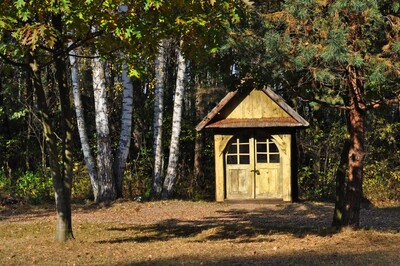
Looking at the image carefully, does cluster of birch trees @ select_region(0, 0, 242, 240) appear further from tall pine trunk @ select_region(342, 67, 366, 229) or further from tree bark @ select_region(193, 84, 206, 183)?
tree bark @ select_region(193, 84, 206, 183)

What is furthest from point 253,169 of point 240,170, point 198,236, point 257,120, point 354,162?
point 354,162

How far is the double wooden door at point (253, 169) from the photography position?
787 inches

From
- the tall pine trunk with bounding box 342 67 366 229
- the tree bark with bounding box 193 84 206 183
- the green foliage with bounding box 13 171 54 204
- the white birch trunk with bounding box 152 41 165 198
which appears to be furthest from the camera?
the tree bark with bounding box 193 84 206 183

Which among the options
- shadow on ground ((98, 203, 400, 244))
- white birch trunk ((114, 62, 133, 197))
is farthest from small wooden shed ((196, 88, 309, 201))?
white birch trunk ((114, 62, 133, 197))

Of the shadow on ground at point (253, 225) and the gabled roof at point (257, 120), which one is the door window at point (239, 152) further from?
the shadow on ground at point (253, 225)

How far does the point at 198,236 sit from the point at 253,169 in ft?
24.7

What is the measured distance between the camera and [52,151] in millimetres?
10844

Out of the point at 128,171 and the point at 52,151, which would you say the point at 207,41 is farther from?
the point at 128,171

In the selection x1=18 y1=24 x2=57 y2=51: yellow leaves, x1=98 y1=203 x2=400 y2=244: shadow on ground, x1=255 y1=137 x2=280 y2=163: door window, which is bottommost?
x1=98 y1=203 x2=400 y2=244: shadow on ground

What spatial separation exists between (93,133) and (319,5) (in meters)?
A: 17.2

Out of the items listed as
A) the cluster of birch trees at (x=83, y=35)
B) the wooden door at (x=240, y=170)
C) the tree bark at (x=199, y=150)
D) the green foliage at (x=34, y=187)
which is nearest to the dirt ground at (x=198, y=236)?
the wooden door at (x=240, y=170)

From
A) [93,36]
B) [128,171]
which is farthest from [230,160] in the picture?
[93,36]

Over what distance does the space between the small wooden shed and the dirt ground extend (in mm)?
681

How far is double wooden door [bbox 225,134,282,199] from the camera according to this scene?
1998 centimetres
